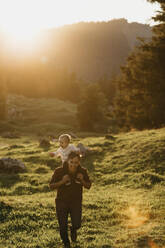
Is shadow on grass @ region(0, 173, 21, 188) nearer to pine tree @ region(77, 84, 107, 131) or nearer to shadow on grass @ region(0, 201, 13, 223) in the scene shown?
shadow on grass @ region(0, 201, 13, 223)

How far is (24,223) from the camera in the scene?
1009 cm

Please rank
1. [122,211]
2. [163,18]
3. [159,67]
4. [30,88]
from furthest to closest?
[30,88]
[159,67]
[163,18]
[122,211]

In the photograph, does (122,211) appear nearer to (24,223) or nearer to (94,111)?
(24,223)

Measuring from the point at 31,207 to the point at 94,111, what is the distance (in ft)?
200

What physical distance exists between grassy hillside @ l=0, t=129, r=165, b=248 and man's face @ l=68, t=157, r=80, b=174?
2414 mm

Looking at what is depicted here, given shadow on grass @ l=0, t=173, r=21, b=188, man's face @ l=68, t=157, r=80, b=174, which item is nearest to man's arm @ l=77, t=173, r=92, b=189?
man's face @ l=68, t=157, r=80, b=174

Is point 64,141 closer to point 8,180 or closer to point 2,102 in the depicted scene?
point 8,180

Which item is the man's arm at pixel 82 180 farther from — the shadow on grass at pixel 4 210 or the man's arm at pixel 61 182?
the shadow on grass at pixel 4 210

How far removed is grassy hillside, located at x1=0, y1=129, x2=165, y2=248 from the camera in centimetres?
866

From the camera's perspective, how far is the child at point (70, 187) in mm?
7098

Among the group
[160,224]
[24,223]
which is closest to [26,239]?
[24,223]

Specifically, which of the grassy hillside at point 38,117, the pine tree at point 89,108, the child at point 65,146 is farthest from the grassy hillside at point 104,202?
the pine tree at point 89,108

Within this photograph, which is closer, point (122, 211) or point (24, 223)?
point (24, 223)

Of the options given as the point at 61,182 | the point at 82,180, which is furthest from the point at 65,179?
the point at 82,180
